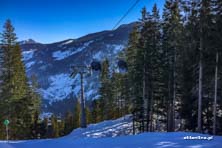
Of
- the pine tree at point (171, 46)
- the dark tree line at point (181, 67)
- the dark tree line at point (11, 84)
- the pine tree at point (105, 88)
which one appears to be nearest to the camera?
the dark tree line at point (181, 67)

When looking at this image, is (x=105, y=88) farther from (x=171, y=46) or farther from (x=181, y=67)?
(x=181, y=67)

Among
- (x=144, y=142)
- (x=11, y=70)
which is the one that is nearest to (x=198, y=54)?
(x=144, y=142)

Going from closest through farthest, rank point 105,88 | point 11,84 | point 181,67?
point 181,67
point 11,84
point 105,88

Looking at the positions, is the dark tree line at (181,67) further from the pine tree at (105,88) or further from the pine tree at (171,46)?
the pine tree at (105,88)

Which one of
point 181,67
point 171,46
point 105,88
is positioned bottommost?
point 105,88

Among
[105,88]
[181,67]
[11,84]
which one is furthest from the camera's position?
[105,88]

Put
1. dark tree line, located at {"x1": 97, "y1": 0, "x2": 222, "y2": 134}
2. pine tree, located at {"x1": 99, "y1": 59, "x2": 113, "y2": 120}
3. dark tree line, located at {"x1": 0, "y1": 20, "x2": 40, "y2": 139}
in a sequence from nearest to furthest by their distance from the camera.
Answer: dark tree line, located at {"x1": 97, "y1": 0, "x2": 222, "y2": 134} < dark tree line, located at {"x1": 0, "y1": 20, "x2": 40, "y2": 139} < pine tree, located at {"x1": 99, "y1": 59, "x2": 113, "y2": 120}

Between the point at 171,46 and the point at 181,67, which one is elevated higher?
the point at 171,46

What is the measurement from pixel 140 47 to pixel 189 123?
995cm

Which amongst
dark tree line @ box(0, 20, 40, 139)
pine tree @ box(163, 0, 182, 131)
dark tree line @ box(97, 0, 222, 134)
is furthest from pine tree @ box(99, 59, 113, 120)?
pine tree @ box(163, 0, 182, 131)

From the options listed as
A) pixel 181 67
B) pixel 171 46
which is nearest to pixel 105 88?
pixel 171 46

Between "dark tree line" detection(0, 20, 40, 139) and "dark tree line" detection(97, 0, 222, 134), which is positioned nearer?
"dark tree line" detection(97, 0, 222, 134)

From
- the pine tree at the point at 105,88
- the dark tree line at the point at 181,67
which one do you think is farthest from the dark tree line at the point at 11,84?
the pine tree at the point at 105,88

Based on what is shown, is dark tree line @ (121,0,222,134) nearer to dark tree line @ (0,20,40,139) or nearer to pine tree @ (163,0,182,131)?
pine tree @ (163,0,182,131)
